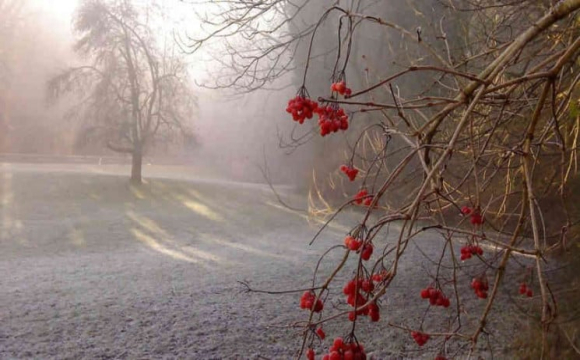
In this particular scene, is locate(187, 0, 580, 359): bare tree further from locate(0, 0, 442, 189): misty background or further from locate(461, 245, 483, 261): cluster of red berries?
locate(0, 0, 442, 189): misty background

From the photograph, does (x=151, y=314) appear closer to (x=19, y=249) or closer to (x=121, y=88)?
(x=19, y=249)

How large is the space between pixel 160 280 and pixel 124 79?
977 centimetres

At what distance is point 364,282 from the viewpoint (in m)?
1.46

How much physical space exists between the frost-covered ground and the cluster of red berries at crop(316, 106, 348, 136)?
59 cm

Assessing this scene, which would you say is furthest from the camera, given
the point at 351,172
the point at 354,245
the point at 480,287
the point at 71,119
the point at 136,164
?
the point at 71,119

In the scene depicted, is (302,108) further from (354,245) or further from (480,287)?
(480,287)

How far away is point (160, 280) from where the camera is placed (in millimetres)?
6492

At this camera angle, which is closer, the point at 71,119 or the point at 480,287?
the point at 480,287

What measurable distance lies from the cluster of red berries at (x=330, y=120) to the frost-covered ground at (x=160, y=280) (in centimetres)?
59

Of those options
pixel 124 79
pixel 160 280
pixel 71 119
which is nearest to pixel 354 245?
pixel 160 280

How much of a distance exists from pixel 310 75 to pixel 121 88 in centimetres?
567

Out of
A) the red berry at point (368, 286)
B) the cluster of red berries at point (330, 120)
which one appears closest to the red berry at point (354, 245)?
the red berry at point (368, 286)

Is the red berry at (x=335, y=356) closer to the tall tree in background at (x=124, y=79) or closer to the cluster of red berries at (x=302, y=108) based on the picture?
the cluster of red berries at (x=302, y=108)

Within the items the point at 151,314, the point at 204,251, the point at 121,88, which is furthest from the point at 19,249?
the point at 121,88
